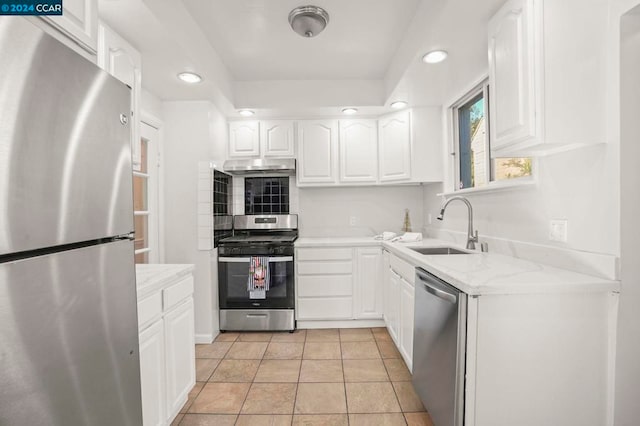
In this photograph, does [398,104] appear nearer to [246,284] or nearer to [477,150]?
[477,150]

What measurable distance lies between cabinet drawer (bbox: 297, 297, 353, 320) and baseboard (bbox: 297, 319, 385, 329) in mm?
72

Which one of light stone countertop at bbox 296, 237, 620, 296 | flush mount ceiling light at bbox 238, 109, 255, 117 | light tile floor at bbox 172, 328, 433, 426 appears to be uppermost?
flush mount ceiling light at bbox 238, 109, 255, 117

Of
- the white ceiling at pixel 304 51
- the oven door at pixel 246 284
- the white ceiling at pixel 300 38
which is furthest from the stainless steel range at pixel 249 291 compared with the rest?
the white ceiling at pixel 300 38

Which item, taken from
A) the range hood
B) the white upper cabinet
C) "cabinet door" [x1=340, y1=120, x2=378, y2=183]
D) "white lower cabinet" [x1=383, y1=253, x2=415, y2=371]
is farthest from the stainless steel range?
the white upper cabinet

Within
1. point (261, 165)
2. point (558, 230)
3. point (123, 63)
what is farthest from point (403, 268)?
point (123, 63)

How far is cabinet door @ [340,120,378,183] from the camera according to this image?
3.44 metres

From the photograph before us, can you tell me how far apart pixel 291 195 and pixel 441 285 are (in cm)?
244

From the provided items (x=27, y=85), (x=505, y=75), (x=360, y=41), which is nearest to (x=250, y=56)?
(x=360, y=41)

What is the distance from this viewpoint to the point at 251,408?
6.33ft

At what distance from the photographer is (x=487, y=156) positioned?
92.7 inches

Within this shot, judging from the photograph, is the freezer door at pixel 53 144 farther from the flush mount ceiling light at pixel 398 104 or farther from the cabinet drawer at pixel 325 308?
the flush mount ceiling light at pixel 398 104

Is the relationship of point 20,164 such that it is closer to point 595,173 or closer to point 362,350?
point 595,173

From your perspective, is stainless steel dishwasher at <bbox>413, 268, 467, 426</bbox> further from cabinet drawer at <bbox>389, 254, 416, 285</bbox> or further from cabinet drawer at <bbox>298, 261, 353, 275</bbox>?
cabinet drawer at <bbox>298, 261, 353, 275</bbox>

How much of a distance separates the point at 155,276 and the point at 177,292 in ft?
0.58
